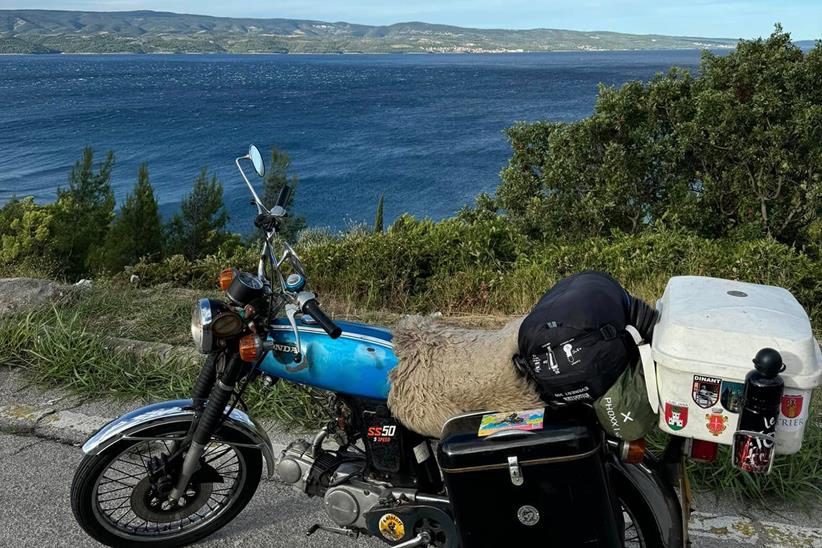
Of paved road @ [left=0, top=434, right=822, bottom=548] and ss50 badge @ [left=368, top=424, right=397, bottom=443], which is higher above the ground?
ss50 badge @ [left=368, top=424, right=397, bottom=443]

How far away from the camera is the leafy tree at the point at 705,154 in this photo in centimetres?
1042

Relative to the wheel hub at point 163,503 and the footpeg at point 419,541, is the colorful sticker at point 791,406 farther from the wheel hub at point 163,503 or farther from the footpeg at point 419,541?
the wheel hub at point 163,503

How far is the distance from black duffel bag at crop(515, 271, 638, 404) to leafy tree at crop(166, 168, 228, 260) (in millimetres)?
26466

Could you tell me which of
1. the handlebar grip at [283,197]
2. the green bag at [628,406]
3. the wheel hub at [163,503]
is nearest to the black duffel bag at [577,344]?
the green bag at [628,406]

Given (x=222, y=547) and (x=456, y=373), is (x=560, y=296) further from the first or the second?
(x=222, y=547)

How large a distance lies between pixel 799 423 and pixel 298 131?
260 ft

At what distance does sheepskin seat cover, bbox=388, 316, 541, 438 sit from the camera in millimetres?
2363

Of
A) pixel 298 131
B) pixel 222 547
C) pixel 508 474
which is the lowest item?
pixel 298 131

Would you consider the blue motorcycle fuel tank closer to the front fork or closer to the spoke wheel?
the front fork

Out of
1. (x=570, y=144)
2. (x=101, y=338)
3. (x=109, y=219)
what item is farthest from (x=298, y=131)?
(x=101, y=338)

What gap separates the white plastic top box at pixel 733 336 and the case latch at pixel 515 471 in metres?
0.53

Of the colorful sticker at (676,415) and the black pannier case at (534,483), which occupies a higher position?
the colorful sticker at (676,415)

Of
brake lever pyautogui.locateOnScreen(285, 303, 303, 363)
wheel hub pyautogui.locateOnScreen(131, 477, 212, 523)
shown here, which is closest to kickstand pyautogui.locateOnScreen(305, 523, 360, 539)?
wheel hub pyautogui.locateOnScreen(131, 477, 212, 523)

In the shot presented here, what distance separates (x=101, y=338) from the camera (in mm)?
4781
